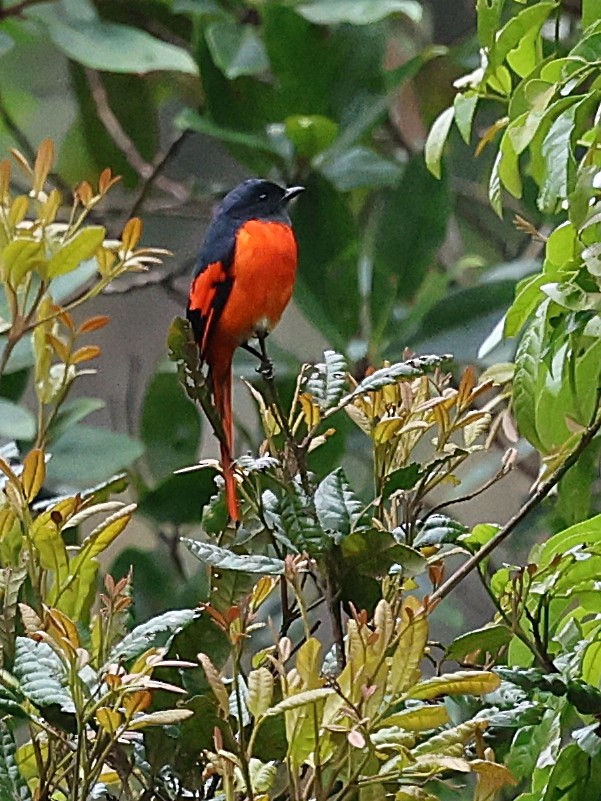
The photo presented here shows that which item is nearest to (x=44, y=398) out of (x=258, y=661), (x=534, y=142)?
(x=258, y=661)

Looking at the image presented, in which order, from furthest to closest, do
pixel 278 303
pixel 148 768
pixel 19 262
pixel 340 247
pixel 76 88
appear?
pixel 76 88, pixel 340 247, pixel 278 303, pixel 19 262, pixel 148 768

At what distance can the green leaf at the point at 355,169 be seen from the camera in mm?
1528

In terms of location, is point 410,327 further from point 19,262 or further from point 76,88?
point 19,262

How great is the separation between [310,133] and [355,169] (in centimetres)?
10

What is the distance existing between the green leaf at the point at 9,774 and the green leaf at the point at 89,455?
2.67 feet

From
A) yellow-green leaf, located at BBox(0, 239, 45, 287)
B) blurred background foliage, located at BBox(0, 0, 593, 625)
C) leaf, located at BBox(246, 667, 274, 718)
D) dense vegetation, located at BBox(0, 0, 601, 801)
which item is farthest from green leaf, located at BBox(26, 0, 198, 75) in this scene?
leaf, located at BBox(246, 667, 274, 718)

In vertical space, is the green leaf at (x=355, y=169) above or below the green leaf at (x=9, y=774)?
below

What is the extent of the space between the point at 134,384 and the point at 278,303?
47.3 inches

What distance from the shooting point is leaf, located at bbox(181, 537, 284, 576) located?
536mm

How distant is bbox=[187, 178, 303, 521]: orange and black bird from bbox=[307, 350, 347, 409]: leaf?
275mm

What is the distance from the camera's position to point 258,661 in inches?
24.5

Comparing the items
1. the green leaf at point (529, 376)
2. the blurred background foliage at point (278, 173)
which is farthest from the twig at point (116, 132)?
the green leaf at point (529, 376)

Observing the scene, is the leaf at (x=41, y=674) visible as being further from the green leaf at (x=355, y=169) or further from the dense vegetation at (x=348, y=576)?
the green leaf at (x=355, y=169)

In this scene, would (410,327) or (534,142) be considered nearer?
(534,142)
